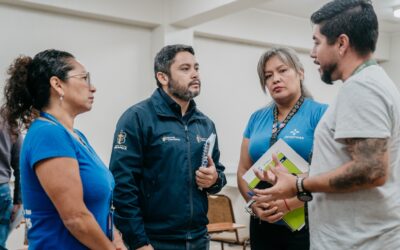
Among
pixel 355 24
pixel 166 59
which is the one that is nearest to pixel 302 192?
pixel 355 24

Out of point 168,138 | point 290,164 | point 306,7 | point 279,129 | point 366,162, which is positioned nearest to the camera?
point 366,162

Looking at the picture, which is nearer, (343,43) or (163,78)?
(343,43)

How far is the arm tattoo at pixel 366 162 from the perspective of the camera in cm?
121

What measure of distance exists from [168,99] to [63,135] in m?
0.66

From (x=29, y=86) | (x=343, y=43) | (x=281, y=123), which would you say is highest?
(x=343, y=43)

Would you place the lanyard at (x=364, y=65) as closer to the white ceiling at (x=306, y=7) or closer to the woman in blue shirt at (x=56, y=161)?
the woman in blue shirt at (x=56, y=161)

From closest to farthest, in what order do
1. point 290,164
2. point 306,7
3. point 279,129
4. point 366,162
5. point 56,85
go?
point 366,162 → point 56,85 → point 290,164 → point 279,129 → point 306,7

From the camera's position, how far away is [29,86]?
1.57 m

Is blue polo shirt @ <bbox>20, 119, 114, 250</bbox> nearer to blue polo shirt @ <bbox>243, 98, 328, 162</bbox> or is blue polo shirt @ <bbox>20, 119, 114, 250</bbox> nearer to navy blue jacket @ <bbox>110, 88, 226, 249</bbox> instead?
navy blue jacket @ <bbox>110, 88, 226, 249</bbox>

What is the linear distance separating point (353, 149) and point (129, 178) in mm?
946

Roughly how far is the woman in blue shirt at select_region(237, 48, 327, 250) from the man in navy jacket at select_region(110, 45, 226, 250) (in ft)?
0.84

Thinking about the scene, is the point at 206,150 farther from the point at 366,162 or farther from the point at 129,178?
the point at 366,162

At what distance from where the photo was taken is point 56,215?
4.74 ft

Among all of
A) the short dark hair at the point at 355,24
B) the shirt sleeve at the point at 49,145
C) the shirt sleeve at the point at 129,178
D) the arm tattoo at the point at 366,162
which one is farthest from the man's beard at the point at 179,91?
the arm tattoo at the point at 366,162
